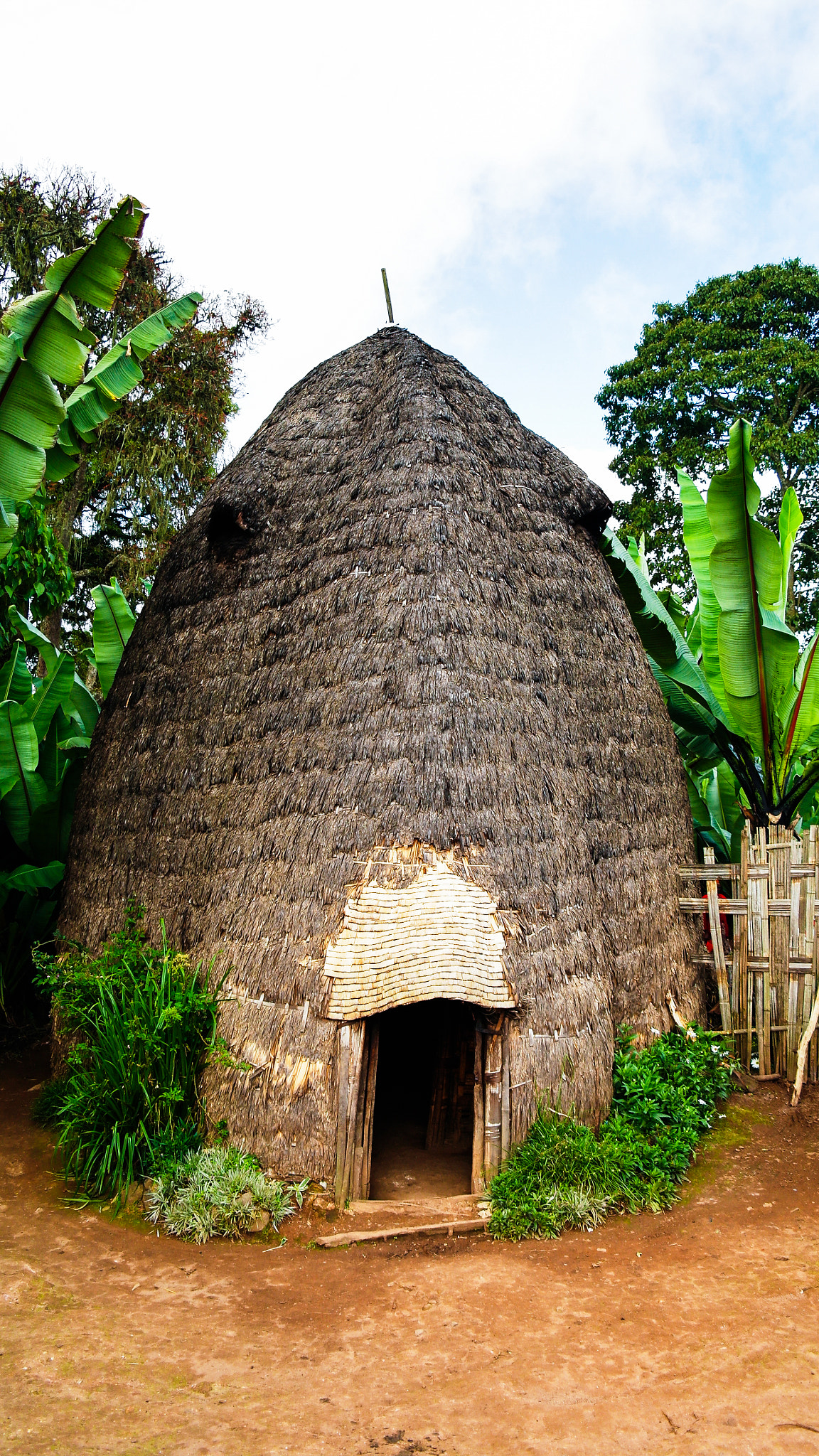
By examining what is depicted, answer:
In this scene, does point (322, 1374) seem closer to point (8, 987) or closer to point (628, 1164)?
point (628, 1164)

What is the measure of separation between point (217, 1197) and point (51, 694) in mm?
4776

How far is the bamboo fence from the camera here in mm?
6875

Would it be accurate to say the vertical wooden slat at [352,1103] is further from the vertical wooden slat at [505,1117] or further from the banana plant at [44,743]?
the banana plant at [44,743]

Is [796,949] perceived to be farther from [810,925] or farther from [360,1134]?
[360,1134]

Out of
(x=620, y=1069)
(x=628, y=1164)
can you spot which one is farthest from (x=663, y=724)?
(x=628, y=1164)

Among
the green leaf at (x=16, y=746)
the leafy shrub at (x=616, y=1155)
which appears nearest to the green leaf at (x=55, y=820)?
the green leaf at (x=16, y=746)

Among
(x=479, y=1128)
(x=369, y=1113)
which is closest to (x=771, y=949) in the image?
(x=479, y=1128)

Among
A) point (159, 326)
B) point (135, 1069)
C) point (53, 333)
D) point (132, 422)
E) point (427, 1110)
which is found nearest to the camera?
point (135, 1069)

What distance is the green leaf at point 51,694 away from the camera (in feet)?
27.7

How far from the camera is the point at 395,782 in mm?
5883

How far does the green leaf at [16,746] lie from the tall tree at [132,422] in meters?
8.94

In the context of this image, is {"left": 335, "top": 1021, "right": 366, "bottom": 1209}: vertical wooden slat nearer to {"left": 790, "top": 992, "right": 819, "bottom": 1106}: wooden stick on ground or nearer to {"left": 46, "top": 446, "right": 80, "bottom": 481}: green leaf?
{"left": 790, "top": 992, "right": 819, "bottom": 1106}: wooden stick on ground

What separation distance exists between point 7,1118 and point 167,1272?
268cm

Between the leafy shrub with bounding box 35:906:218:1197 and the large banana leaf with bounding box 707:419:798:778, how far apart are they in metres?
4.54
